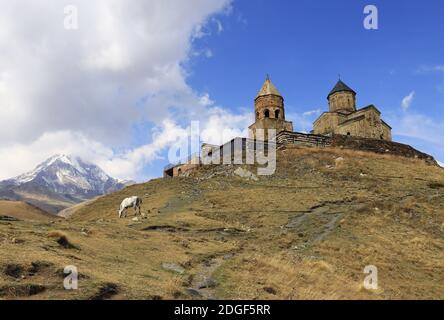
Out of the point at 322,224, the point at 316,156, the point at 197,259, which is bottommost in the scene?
the point at 197,259

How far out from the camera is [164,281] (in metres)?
15.5

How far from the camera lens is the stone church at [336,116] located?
63500 mm

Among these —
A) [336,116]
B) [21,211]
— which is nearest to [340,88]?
[336,116]

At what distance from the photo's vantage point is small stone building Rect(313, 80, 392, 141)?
221ft

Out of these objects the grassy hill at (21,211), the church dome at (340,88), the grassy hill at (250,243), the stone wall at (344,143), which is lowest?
the grassy hill at (250,243)

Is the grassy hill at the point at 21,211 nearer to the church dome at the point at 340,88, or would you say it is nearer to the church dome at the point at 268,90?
the church dome at the point at 268,90

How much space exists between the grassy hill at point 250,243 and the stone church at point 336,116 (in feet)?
51.8

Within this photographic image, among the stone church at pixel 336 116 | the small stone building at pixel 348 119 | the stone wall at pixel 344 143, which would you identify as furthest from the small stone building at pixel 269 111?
the small stone building at pixel 348 119

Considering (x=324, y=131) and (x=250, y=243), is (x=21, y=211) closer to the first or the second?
(x=250, y=243)

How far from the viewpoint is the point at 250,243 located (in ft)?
84.2

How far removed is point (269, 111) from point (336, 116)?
12383mm

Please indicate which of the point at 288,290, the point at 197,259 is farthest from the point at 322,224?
the point at 288,290
